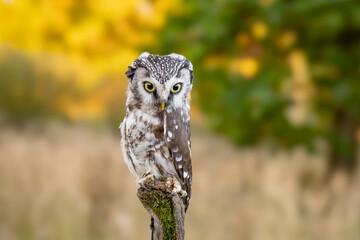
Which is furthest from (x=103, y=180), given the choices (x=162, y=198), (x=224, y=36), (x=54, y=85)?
(x=54, y=85)

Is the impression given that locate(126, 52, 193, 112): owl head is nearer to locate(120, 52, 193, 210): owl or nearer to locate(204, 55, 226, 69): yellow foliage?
locate(120, 52, 193, 210): owl

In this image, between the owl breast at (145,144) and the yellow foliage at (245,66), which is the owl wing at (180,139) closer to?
the owl breast at (145,144)

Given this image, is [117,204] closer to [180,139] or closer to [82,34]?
[180,139]

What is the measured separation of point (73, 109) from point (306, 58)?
5.16 m

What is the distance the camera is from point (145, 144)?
2025mm

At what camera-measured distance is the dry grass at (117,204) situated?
4789 millimetres

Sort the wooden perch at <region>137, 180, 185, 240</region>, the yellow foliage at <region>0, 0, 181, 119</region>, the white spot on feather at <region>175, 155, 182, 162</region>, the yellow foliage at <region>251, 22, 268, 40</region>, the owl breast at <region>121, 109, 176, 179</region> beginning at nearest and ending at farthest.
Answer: the wooden perch at <region>137, 180, 185, 240</region> → the owl breast at <region>121, 109, 176, 179</region> → the white spot on feather at <region>175, 155, 182, 162</region> → the yellow foliage at <region>251, 22, 268, 40</region> → the yellow foliage at <region>0, 0, 181, 119</region>

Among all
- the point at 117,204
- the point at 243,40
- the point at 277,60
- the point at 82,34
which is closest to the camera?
the point at 117,204

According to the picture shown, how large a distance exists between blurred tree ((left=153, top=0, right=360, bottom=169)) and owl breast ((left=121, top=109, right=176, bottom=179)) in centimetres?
392

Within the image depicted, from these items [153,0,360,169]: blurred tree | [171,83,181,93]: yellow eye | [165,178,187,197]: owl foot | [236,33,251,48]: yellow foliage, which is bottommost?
[165,178,187,197]: owl foot

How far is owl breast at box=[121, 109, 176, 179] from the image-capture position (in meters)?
1.99

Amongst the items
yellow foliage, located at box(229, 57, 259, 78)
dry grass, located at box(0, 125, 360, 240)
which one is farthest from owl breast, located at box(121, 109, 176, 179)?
yellow foliage, located at box(229, 57, 259, 78)

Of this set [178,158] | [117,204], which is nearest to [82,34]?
[117,204]

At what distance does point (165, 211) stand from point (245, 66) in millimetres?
5880
